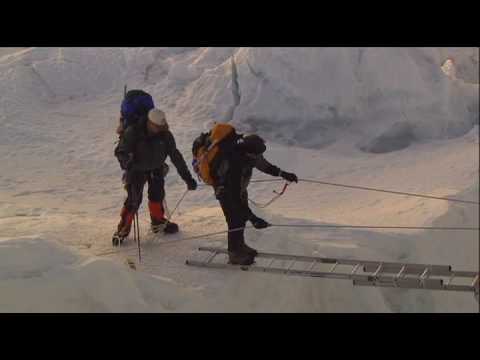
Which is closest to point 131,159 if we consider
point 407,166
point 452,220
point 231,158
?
point 231,158

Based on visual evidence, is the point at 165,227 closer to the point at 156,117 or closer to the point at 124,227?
the point at 124,227

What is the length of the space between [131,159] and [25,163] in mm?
3952

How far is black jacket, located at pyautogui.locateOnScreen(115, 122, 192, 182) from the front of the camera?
5.69 m

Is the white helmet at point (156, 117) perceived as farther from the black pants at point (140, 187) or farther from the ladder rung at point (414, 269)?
the ladder rung at point (414, 269)

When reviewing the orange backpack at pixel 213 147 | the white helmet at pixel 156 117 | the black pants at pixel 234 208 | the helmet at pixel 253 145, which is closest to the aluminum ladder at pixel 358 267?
the black pants at pixel 234 208

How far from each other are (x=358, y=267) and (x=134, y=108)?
2511mm

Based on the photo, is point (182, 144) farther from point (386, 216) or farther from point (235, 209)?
point (235, 209)

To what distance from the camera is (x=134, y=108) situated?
5770 mm

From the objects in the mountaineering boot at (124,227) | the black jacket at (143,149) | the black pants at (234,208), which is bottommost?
the mountaineering boot at (124,227)

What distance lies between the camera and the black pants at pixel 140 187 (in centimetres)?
595

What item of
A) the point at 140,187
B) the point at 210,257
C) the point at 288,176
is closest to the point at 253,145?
the point at 288,176

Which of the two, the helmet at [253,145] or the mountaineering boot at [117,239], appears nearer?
the helmet at [253,145]

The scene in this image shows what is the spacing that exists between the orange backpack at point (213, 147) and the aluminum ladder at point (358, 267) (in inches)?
34.2

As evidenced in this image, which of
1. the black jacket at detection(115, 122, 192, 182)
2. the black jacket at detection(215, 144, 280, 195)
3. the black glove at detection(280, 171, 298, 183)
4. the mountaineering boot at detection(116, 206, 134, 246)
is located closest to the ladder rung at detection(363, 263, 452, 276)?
the black glove at detection(280, 171, 298, 183)
